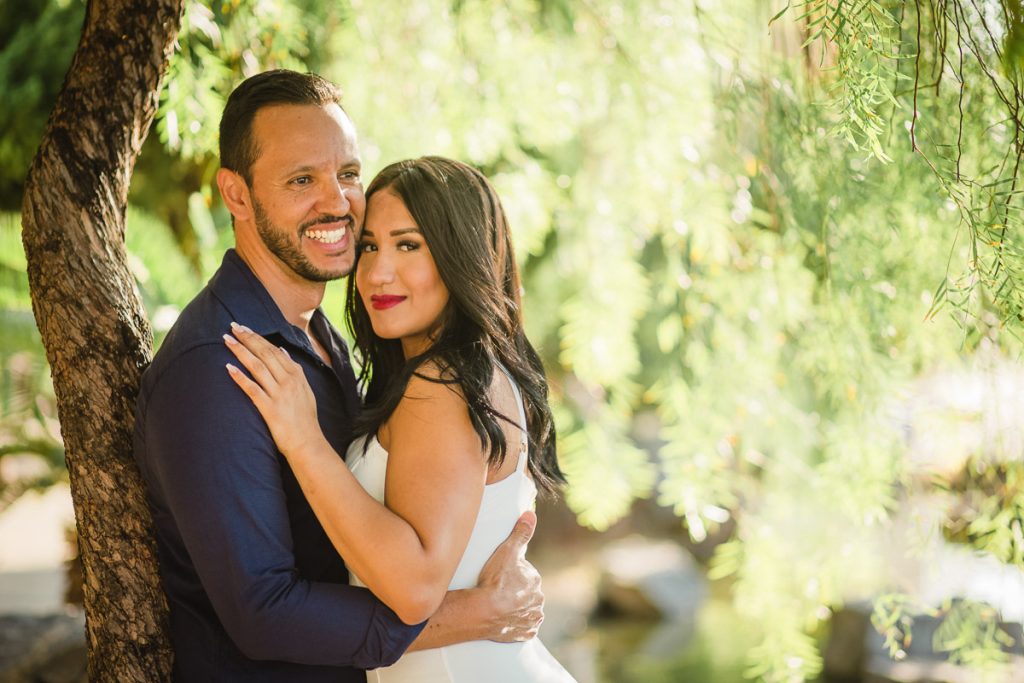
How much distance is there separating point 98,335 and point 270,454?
48cm

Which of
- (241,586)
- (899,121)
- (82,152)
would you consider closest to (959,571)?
(899,121)

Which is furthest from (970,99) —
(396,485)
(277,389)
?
(277,389)

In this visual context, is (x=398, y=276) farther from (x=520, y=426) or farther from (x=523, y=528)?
(x=523, y=528)

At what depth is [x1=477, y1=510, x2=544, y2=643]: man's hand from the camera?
2090mm

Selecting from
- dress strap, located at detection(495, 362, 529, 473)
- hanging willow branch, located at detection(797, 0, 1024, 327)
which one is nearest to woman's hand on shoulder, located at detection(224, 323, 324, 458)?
dress strap, located at detection(495, 362, 529, 473)

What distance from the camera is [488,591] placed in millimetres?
2090

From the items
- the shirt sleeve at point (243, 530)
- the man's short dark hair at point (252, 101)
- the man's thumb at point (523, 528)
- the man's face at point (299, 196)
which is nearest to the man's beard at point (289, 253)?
Answer: the man's face at point (299, 196)

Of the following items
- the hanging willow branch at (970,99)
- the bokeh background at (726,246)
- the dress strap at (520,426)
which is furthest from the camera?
the bokeh background at (726,246)

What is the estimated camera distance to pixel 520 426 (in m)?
2.14

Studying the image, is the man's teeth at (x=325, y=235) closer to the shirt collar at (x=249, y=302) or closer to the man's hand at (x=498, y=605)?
the shirt collar at (x=249, y=302)

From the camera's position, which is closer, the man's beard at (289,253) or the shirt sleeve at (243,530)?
the shirt sleeve at (243,530)

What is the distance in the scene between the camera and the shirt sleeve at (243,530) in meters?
1.77

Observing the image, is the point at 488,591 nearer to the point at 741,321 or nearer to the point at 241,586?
the point at 241,586

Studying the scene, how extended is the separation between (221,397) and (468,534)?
50 cm
